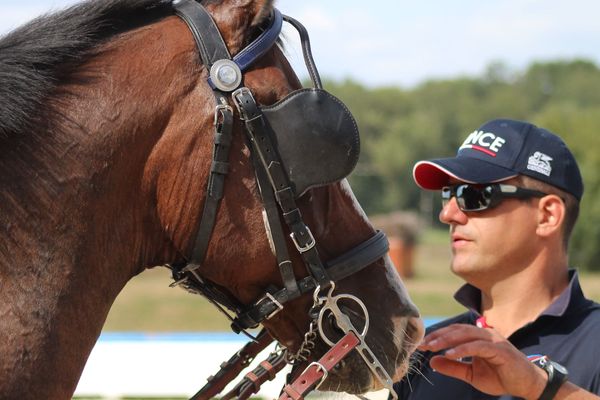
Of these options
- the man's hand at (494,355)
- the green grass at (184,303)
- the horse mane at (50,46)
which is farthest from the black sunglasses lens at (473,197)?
the green grass at (184,303)

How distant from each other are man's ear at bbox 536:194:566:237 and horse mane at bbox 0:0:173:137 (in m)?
1.54

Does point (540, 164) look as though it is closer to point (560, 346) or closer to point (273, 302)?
point (560, 346)

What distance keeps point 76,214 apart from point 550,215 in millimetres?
1758

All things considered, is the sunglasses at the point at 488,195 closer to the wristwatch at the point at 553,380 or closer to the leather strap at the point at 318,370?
the wristwatch at the point at 553,380

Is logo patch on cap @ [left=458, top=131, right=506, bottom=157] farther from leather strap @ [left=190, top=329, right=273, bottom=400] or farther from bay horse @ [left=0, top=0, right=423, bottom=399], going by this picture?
leather strap @ [left=190, top=329, right=273, bottom=400]

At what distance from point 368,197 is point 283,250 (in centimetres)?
4072

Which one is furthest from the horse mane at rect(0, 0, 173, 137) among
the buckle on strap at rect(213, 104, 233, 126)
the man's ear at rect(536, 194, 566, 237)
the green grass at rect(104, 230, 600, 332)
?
the green grass at rect(104, 230, 600, 332)

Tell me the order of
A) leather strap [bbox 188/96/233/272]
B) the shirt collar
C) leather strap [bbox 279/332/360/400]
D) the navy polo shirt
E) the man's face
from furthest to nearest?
1. the man's face
2. the shirt collar
3. the navy polo shirt
4. leather strap [bbox 279/332/360/400]
5. leather strap [bbox 188/96/233/272]

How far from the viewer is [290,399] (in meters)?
2.36

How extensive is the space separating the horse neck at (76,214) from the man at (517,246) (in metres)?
1.27

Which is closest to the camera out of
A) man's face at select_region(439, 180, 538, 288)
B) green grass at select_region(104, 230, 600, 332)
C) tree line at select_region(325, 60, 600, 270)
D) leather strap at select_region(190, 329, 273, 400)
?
leather strap at select_region(190, 329, 273, 400)

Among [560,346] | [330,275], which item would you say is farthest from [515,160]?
[330,275]

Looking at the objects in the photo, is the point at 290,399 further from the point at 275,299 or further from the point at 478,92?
the point at 478,92

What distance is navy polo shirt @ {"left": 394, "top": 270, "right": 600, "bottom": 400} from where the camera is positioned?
9.30 feet
